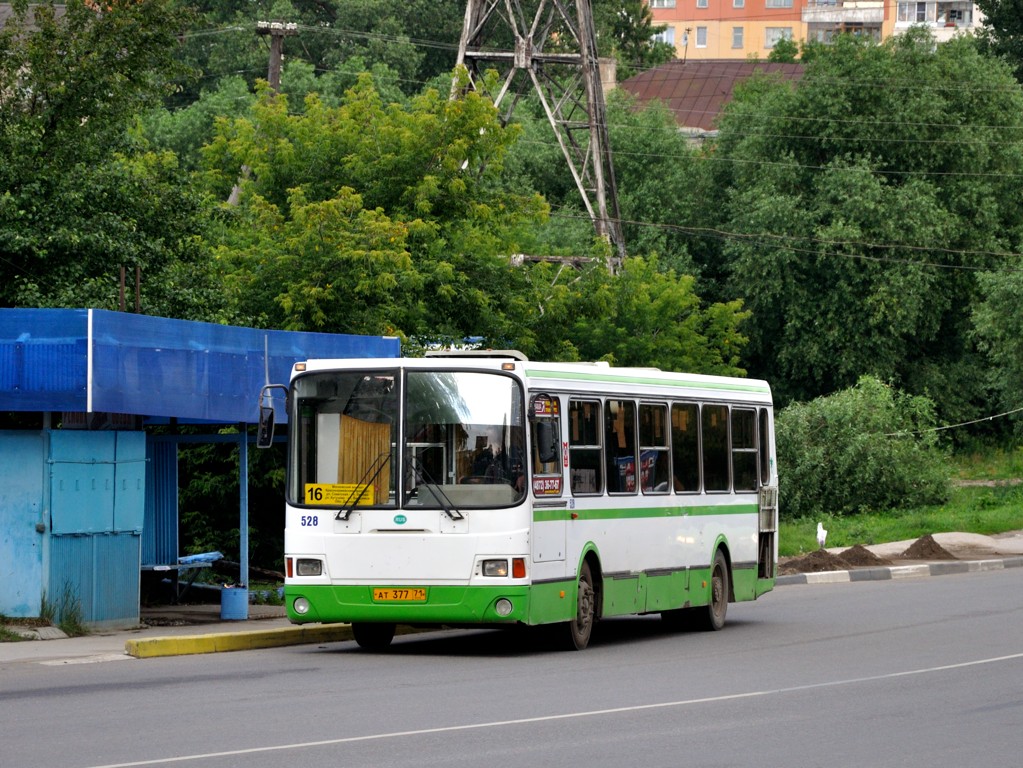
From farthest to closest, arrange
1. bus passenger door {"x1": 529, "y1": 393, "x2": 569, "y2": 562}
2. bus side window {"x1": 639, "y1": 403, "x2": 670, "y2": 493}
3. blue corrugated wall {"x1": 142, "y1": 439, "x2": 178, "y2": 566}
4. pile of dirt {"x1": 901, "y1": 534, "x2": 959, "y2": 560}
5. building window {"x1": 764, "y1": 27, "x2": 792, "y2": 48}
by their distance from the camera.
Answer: building window {"x1": 764, "y1": 27, "x2": 792, "y2": 48} < pile of dirt {"x1": 901, "y1": 534, "x2": 959, "y2": 560} < blue corrugated wall {"x1": 142, "y1": 439, "x2": 178, "y2": 566} < bus side window {"x1": 639, "y1": 403, "x2": 670, "y2": 493} < bus passenger door {"x1": 529, "y1": 393, "x2": 569, "y2": 562}

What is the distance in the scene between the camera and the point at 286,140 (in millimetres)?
31453

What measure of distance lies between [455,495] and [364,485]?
886 millimetres

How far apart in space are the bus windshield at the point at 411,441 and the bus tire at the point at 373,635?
1.61 meters

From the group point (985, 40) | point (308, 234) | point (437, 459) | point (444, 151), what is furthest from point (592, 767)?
point (985, 40)

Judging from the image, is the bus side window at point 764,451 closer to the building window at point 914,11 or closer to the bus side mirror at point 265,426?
the bus side mirror at point 265,426

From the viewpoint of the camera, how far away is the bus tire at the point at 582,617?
56.5 ft

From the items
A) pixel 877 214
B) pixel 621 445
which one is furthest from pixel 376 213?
pixel 877 214

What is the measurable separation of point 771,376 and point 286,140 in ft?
107

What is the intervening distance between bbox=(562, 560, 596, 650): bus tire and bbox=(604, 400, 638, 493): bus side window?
0.96 m

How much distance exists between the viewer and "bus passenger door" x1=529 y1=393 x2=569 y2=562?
16.2 meters

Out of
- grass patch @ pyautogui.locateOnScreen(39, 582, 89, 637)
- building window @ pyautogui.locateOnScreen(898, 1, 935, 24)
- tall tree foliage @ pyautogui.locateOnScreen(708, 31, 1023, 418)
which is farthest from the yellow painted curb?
building window @ pyautogui.locateOnScreen(898, 1, 935, 24)

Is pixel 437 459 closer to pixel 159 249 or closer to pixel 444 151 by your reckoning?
pixel 159 249

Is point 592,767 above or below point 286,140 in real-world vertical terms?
below

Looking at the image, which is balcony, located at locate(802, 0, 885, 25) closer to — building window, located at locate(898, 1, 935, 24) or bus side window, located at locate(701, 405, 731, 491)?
building window, located at locate(898, 1, 935, 24)
